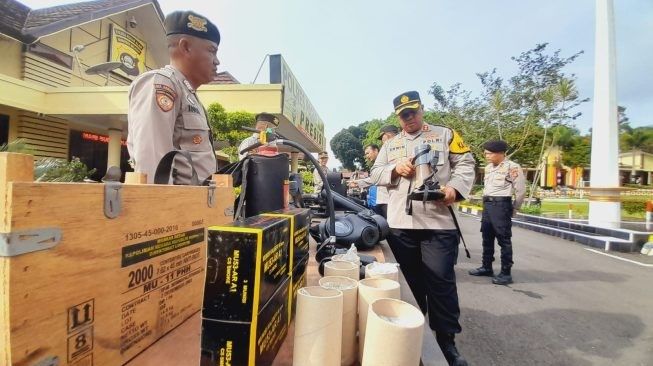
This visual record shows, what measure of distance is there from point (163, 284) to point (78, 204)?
0.36 metres

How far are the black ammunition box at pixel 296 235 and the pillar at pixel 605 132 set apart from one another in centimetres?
1068

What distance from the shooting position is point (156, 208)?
82 centimetres

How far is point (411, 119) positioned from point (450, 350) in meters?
1.49

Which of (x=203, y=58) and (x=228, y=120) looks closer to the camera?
(x=203, y=58)

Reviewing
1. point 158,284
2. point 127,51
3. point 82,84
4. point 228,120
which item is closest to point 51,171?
point 158,284

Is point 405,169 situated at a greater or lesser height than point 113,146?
lesser

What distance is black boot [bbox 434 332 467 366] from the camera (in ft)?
6.15

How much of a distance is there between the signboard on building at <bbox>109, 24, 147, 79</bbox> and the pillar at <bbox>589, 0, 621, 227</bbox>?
14218 mm

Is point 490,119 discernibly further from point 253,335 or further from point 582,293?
point 253,335

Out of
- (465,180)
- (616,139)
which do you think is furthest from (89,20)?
(616,139)

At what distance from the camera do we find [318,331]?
737 millimetres

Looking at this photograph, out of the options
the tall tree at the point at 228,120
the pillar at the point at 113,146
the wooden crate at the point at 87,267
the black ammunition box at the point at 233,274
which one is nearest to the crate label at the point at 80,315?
the wooden crate at the point at 87,267

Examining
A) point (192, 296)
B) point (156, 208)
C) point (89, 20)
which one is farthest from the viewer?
point (89, 20)

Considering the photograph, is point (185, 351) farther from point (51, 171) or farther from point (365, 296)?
point (51, 171)
